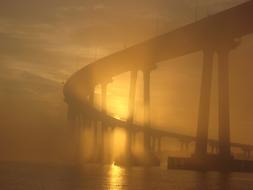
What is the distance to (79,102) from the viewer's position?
151 meters

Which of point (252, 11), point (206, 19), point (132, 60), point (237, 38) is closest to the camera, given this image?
point (252, 11)

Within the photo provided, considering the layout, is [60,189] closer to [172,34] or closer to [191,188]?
[191,188]

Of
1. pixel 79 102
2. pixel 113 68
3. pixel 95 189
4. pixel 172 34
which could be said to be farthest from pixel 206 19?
pixel 79 102

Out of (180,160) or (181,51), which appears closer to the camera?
(181,51)

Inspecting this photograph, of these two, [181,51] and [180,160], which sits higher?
[181,51]

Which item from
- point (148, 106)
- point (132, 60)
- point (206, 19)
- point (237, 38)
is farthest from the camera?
point (148, 106)

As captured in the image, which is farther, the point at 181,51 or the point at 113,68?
the point at 113,68

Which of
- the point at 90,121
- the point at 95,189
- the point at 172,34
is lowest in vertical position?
the point at 95,189

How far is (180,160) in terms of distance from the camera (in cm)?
12694

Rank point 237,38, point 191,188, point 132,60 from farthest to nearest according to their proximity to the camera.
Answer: point 132,60 → point 237,38 → point 191,188

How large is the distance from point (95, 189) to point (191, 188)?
40.4 ft

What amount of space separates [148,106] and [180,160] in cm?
1557

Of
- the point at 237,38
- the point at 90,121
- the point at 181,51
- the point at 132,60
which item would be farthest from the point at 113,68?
the point at 90,121

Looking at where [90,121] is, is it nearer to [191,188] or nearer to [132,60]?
[132,60]
